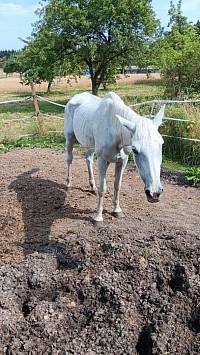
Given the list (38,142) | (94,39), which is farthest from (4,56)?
(38,142)

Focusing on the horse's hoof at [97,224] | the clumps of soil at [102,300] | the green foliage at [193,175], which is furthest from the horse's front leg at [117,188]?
the green foliage at [193,175]

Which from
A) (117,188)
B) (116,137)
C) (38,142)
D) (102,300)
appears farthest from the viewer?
(38,142)

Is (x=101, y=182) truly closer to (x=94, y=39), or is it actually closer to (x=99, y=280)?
(x=99, y=280)

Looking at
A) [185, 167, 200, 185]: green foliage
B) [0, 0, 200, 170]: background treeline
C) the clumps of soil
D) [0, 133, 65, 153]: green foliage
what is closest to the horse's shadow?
the clumps of soil

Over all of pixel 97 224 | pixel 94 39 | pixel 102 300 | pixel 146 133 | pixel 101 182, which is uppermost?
pixel 94 39

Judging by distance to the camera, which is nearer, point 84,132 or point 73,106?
point 84,132

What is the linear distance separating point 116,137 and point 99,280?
172cm

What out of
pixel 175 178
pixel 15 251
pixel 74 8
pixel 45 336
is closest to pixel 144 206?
pixel 175 178

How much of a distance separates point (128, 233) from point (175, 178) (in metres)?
2.84

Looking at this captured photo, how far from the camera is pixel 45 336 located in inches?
122

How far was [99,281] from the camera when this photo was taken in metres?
3.61

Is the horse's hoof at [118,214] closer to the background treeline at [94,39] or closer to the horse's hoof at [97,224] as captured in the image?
the horse's hoof at [97,224]

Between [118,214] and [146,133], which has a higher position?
[146,133]

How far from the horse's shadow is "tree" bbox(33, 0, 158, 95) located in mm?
13159
